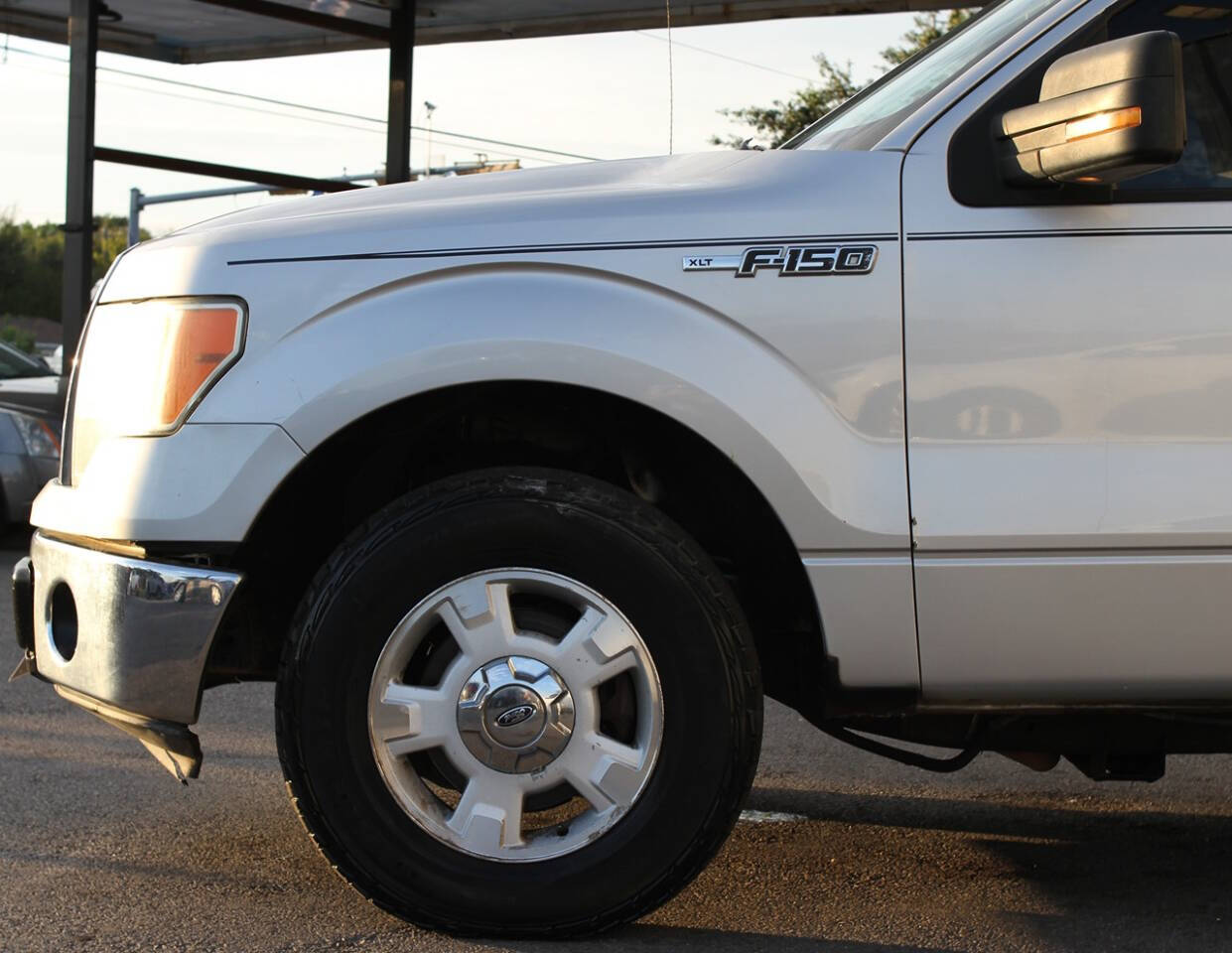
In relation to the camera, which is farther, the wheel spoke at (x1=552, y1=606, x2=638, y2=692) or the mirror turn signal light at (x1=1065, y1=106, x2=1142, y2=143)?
the wheel spoke at (x1=552, y1=606, x2=638, y2=692)

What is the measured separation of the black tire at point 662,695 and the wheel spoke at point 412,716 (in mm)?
37

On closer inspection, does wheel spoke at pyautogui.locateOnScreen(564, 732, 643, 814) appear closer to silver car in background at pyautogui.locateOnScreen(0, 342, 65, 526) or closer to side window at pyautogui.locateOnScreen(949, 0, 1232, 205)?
side window at pyautogui.locateOnScreen(949, 0, 1232, 205)

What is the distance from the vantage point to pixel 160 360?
2859 mm

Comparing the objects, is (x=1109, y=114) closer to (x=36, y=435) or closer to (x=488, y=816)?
(x=488, y=816)

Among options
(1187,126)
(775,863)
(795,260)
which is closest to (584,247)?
(795,260)

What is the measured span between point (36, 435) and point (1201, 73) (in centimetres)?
698

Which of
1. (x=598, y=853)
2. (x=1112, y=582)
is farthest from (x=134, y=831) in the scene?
(x=1112, y=582)

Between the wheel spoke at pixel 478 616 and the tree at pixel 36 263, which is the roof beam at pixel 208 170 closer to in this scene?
the wheel spoke at pixel 478 616

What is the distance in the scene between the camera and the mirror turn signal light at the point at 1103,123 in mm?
2451

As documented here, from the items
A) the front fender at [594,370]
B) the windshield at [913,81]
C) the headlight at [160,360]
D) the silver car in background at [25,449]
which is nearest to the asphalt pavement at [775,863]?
the front fender at [594,370]

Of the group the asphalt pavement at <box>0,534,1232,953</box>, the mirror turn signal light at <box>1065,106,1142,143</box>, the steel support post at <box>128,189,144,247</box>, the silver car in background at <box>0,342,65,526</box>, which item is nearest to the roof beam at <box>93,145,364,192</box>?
the silver car in background at <box>0,342,65,526</box>

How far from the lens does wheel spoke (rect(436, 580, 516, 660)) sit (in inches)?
108

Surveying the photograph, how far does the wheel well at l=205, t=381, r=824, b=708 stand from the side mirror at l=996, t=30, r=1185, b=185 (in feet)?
2.69

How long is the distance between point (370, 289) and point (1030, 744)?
1.62 meters
